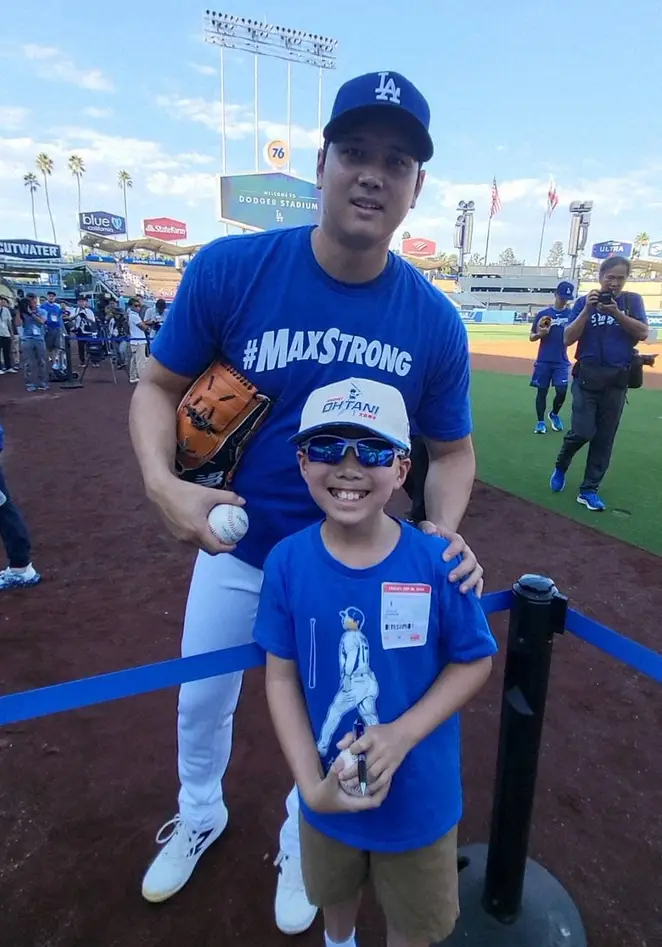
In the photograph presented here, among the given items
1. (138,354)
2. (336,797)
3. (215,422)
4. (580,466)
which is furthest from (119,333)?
(336,797)

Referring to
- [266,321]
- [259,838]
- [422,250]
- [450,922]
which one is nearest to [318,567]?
[266,321]

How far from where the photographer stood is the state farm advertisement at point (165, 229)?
226 ft

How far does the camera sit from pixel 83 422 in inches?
410

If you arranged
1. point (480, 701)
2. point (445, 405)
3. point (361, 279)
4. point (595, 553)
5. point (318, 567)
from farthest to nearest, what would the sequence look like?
point (595, 553) < point (480, 701) < point (445, 405) < point (361, 279) < point (318, 567)

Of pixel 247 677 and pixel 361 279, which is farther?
pixel 247 677

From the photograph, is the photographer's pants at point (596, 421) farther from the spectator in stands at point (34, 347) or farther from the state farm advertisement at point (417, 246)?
the state farm advertisement at point (417, 246)

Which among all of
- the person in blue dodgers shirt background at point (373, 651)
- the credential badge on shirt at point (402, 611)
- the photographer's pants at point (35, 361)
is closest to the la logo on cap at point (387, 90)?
the person in blue dodgers shirt background at point (373, 651)

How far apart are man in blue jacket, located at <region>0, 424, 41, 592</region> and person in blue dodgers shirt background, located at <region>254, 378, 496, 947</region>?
12.1ft

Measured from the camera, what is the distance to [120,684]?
1.47 meters

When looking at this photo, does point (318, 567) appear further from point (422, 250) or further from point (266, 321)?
point (422, 250)

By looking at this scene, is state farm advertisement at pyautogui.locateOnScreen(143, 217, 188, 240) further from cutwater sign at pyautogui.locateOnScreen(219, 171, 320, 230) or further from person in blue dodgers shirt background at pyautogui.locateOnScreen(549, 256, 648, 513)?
person in blue dodgers shirt background at pyautogui.locateOnScreen(549, 256, 648, 513)

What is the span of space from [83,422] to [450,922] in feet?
33.6

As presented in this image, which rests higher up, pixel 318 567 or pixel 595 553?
pixel 318 567

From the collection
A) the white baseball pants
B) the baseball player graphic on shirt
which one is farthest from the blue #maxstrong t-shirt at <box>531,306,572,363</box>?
the baseball player graphic on shirt
